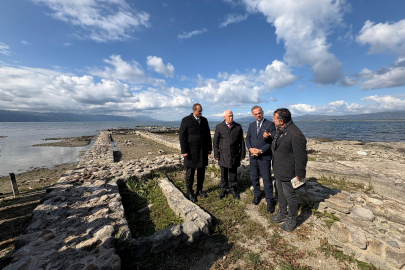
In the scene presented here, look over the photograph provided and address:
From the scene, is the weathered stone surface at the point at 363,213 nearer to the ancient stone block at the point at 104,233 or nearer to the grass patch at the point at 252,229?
the grass patch at the point at 252,229

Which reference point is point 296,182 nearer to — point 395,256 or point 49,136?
point 395,256

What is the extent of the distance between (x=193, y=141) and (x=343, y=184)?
5331 mm

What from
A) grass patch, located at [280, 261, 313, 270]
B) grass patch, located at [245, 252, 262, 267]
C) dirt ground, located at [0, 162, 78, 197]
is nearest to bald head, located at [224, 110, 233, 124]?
grass patch, located at [245, 252, 262, 267]

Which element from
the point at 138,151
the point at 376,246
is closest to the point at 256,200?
the point at 376,246

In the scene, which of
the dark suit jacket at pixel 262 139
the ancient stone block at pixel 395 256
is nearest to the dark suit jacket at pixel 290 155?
the dark suit jacket at pixel 262 139

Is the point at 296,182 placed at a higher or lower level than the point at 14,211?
higher

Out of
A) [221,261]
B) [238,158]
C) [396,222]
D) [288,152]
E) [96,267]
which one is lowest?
[221,261]

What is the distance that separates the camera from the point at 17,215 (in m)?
4.62

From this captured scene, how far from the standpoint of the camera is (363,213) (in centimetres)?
346

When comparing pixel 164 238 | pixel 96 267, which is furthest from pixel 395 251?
pixel 96 267

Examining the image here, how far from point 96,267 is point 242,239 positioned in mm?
2568

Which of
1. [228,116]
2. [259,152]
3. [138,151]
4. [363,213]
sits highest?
[228,116]

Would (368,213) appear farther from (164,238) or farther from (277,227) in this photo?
(164,238)

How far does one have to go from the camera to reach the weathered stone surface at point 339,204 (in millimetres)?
3774
